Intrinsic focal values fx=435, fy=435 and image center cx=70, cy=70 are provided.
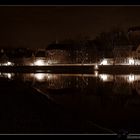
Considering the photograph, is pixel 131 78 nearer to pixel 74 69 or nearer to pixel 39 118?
pixel 74 69

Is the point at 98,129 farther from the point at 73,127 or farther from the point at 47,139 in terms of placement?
the point at 47,139

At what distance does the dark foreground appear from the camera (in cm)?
484

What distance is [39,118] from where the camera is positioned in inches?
206

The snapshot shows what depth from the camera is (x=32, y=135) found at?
4691mm

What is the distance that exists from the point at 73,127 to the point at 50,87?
1.71 metres

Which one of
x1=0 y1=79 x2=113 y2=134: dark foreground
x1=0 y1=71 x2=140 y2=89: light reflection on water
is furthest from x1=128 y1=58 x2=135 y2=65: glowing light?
x1=0 y1=79 x2=113 y2=134: dark foreground

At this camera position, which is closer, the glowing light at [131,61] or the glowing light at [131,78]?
the glowing light at [131,61]

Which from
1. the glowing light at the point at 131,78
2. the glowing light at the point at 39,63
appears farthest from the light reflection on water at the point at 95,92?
the glowing light at the point at 39,63

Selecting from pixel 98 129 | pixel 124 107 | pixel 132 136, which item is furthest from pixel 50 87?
pixel 132 136

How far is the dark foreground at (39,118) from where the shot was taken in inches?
190

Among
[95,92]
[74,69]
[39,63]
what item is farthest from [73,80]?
[39,63]
